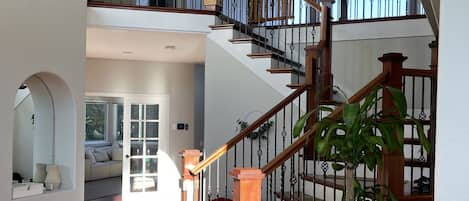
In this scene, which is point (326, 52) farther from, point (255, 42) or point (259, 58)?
point (255, 42)

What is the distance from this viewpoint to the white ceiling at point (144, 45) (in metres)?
6.21

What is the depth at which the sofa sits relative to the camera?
11156 millimetres

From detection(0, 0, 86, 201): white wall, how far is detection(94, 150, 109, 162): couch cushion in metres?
6.52

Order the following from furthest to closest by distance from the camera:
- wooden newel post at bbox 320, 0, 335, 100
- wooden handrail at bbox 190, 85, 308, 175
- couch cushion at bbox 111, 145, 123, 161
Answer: couch cushion at bbox 111, 145, 123, 161, wooden newel post at bbox 320, 0, 335, 100, wooden handrail at bbox 190, 85, 308, 175

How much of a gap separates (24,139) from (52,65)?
360cm

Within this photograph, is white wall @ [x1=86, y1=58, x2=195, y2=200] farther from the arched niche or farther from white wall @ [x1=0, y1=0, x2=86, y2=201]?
white wall @ [x1=0, y1=0, x2=86, y2=201]

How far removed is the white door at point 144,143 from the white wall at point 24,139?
1576mm

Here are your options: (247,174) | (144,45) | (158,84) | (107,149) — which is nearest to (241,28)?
(144,45)

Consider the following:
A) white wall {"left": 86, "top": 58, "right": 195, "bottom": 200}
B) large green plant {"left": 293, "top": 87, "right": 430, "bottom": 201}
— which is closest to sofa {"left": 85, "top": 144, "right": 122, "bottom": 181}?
white wall {"left": 86, "top": 58, "right": 195, "bottom": 200}

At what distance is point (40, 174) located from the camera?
17.9 ft

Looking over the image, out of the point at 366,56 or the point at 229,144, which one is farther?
the point at 366,56

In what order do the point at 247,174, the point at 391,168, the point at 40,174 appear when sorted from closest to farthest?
the point at 247,174
the point at 391,168
the point at 40,174

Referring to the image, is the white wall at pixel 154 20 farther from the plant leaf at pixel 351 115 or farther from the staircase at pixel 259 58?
the plant leaf at pixel 351 115

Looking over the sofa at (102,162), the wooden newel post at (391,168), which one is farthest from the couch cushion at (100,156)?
the wooden newel post at (391,168)
